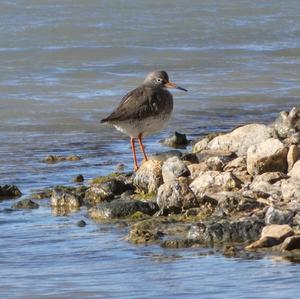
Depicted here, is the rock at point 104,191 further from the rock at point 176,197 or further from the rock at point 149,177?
the rock at point 176,197

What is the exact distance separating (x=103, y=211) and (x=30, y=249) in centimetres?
120

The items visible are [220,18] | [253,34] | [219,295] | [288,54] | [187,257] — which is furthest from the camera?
[220,18]

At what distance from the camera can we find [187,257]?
332 inches

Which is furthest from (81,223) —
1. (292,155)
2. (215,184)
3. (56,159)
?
(56,159)

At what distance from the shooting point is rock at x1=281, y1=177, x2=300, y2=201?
376 inches

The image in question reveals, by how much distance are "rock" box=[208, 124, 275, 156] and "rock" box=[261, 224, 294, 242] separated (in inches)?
111

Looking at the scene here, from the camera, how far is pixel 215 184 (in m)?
10.2

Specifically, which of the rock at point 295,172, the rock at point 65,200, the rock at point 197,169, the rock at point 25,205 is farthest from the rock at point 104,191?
the rock at point 295,172

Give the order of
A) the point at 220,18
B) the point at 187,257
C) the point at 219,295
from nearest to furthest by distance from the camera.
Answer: the point at 219,295 < the point at 187,257 < the point at 220,18

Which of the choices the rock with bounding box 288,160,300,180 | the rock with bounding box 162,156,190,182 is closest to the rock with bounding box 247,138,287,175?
→ the rock with bounding box 288,160,300,180

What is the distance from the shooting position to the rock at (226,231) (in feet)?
28.8

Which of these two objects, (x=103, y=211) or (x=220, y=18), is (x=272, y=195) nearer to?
(x=103, y=211)

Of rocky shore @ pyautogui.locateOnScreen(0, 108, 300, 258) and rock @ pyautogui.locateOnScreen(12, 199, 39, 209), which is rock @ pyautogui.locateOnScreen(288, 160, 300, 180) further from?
rock @ pyautogui.locateOnScreen(12, 199, 39, 209)

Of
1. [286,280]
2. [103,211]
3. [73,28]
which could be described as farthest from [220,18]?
[286,280]
